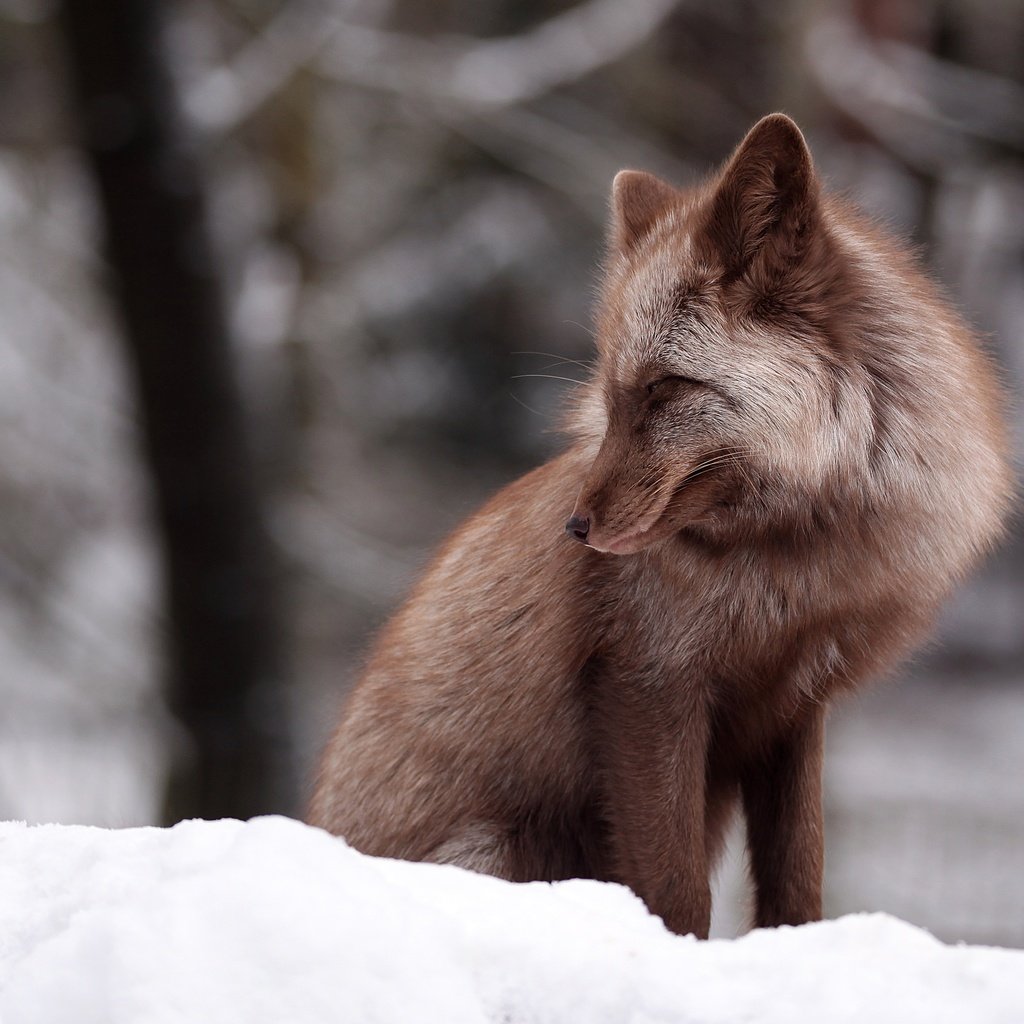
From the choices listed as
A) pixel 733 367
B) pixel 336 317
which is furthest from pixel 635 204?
pixel 336 317

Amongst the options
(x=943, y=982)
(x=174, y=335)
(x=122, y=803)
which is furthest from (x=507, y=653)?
(x=122, y=803)

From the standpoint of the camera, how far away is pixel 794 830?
11.7 ft

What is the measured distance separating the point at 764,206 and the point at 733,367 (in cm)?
39

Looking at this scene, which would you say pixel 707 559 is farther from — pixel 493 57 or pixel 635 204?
pixel 493 57

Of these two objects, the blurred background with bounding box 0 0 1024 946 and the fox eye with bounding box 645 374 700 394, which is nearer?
the fox eye with bounding box 645 374 700 394

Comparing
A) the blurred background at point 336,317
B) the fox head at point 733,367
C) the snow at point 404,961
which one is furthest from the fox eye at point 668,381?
the blurred background at point 336,317

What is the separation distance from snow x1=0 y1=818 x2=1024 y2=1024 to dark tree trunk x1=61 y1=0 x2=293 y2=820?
5.14m

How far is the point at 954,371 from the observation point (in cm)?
341

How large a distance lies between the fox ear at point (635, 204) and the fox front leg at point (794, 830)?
1340 millimetres

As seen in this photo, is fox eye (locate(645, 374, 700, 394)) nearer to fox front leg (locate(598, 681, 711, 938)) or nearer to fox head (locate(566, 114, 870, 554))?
fox head (locate(566, 114, 870, 554))

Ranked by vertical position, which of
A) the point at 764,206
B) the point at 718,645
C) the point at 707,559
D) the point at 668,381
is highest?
the point at 764,206

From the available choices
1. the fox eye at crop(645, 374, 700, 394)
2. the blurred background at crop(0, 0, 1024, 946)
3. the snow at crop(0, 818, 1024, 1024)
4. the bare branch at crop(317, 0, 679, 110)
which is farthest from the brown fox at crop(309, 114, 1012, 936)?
the bare branch at crop(317, 0, 679, 110)

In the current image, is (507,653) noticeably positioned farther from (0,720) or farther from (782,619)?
(0,720)

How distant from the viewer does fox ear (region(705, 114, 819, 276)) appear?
122 inches
